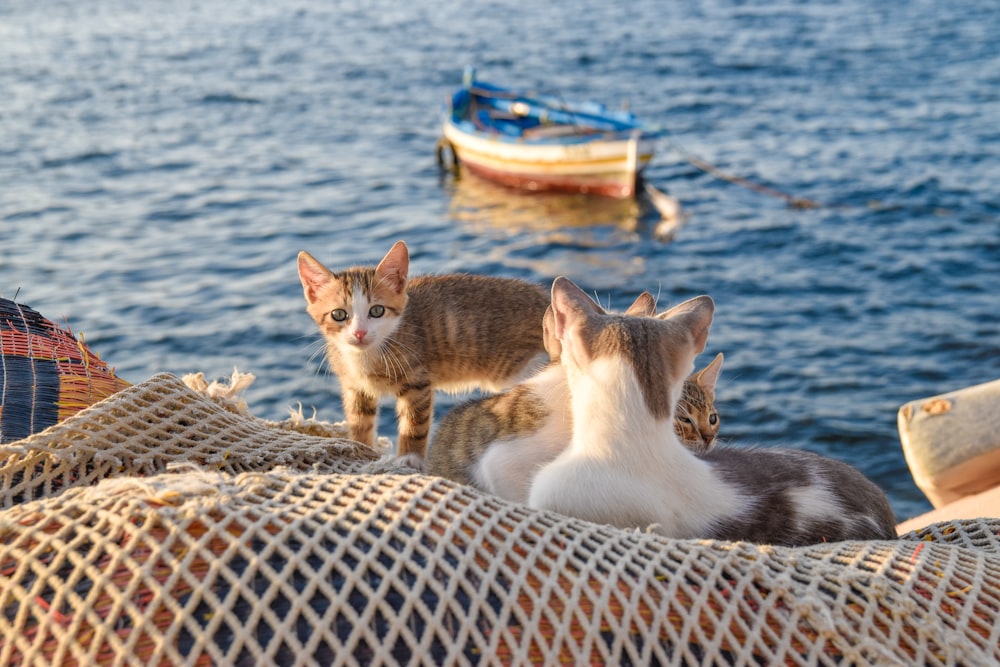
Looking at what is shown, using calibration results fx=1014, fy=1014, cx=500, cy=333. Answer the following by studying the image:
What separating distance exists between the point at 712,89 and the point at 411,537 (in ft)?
102

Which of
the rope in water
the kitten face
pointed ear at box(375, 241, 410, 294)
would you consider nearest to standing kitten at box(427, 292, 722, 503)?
the kitten face

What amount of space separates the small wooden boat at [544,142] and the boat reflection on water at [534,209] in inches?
10.6

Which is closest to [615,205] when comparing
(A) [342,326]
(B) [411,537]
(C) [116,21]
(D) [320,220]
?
(D) [320,220]

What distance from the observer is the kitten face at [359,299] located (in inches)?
240

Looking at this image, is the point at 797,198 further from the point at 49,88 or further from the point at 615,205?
the point at 49,88

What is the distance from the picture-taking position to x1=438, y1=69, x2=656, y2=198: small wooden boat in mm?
25141

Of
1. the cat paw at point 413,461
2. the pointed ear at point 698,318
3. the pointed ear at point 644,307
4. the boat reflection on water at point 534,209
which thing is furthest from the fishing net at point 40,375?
the boat reflection on water at point 534,209

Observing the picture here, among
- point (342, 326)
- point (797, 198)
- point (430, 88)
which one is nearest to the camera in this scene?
point (342, 326)

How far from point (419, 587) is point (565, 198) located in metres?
24.2

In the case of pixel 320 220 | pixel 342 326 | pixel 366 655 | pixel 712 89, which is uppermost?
pixel 366 655

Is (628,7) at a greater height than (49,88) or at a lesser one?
greater

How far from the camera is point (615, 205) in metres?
25.7

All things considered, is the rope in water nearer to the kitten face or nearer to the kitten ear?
the kitten face

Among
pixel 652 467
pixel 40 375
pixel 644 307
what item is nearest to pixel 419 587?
pixel 652 467
